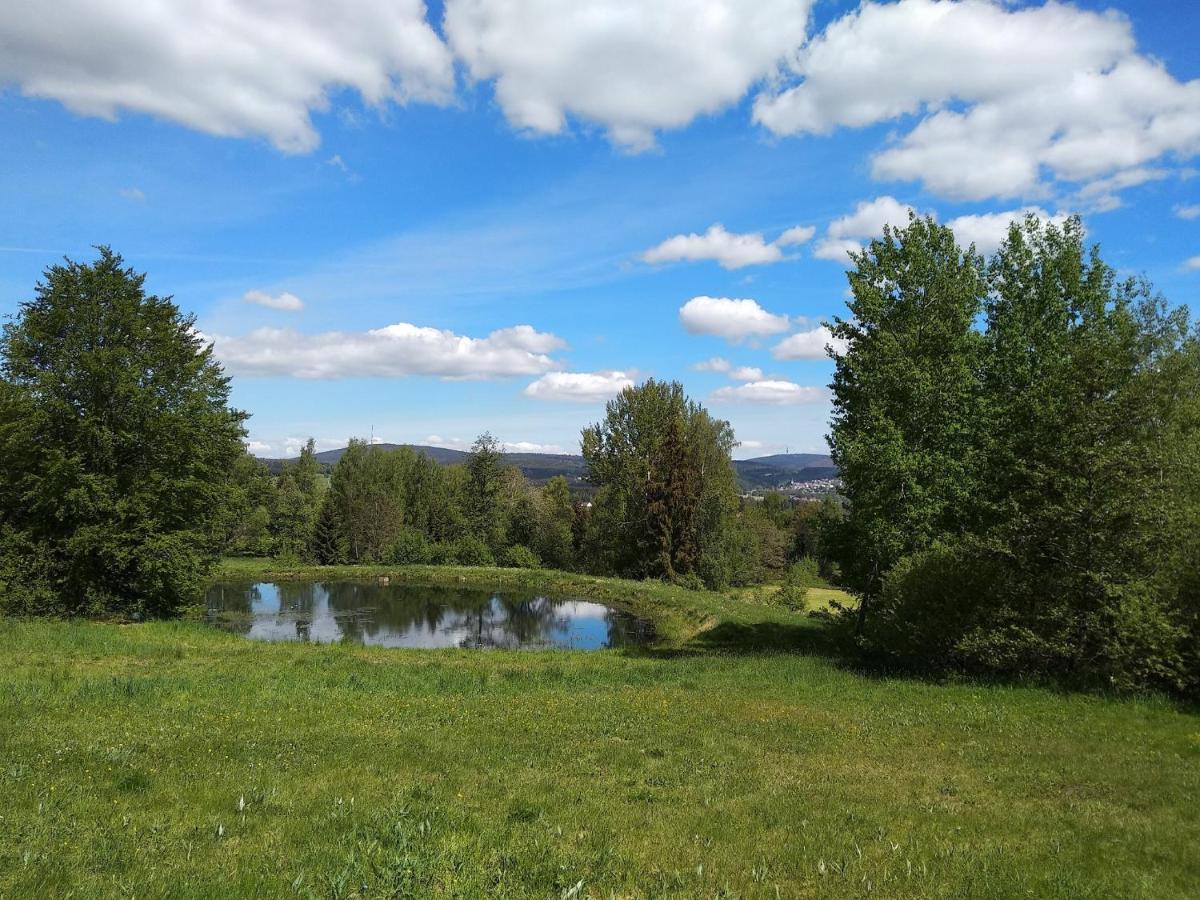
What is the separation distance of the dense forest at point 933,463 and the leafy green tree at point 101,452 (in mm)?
85

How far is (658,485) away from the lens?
57.2 metres

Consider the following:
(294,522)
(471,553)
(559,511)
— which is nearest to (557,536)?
(559,511)

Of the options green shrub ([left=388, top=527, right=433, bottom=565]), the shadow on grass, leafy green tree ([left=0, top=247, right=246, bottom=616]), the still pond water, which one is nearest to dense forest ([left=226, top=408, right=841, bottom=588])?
green shrub ([left=388, top=527, right=433, bottom=565])

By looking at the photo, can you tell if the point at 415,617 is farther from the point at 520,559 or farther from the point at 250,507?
the point at 520,559

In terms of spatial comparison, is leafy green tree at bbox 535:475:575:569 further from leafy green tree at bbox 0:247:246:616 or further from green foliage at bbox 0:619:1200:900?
green foliage at bbox 0:619:1200:900

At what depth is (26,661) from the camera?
17.0 metres

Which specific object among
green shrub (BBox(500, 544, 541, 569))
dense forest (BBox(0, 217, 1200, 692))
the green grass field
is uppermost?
dense forest (BBox(0, 217, 1200, 692))

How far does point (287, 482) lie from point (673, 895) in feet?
311

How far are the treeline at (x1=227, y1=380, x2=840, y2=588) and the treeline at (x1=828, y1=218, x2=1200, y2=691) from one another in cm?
2925

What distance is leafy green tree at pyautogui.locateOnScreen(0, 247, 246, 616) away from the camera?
26562mm

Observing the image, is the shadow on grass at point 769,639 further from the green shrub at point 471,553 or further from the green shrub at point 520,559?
the green shrub at point 471,553

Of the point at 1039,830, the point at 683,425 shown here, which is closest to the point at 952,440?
the point at 1039,830

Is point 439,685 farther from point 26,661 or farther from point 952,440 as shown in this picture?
point 952,440

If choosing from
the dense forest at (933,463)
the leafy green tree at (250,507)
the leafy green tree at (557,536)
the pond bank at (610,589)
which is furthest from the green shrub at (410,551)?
the dense forest at (933,463)
